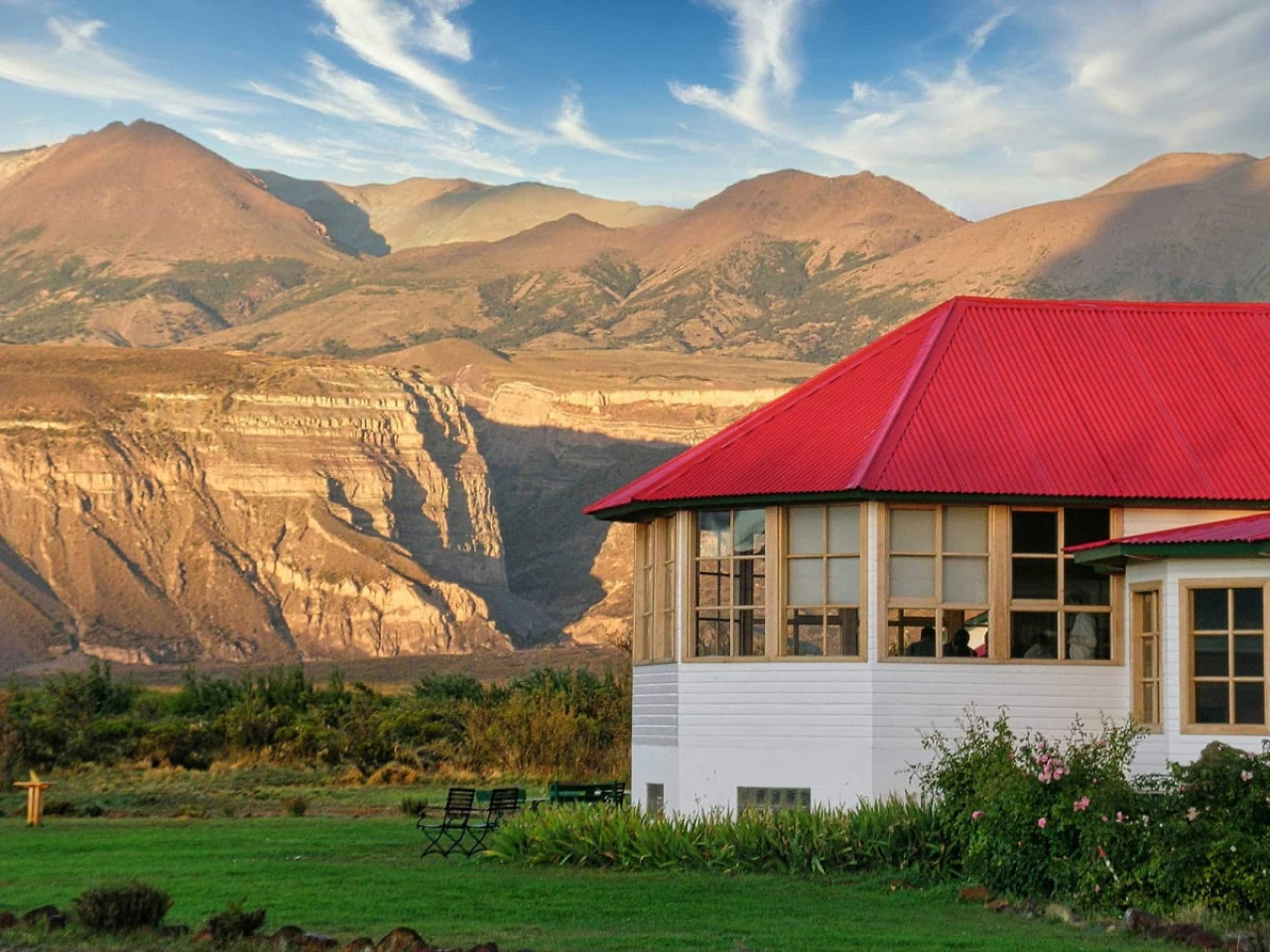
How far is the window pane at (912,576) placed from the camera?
68.2 ft

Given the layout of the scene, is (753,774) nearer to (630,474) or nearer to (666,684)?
(666,684)

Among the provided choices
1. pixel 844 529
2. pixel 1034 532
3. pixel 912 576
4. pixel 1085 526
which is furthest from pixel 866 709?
pixel 1085 526

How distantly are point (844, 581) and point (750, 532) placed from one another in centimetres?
134

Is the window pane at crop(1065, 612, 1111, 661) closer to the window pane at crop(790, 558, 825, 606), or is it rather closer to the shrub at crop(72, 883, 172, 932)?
the window pane at crop(790, 558, 825, 606)

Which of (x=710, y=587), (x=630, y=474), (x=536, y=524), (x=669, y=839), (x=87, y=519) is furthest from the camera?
(x=536, y=524)

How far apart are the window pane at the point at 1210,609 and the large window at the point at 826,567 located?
10.7 ft

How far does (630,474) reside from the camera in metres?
121

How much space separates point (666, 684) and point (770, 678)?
159 cm

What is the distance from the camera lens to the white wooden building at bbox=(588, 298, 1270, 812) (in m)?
19.9

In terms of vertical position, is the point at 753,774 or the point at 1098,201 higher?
the point at 1098,201

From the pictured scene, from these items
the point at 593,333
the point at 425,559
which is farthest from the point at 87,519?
the point at 593,333

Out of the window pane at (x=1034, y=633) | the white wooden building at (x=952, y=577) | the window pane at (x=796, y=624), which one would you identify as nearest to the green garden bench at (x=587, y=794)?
the white wooden building at (x=952, y=577)

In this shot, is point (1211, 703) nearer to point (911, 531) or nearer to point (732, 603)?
point (911, 531)

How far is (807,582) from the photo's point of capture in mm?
21188
